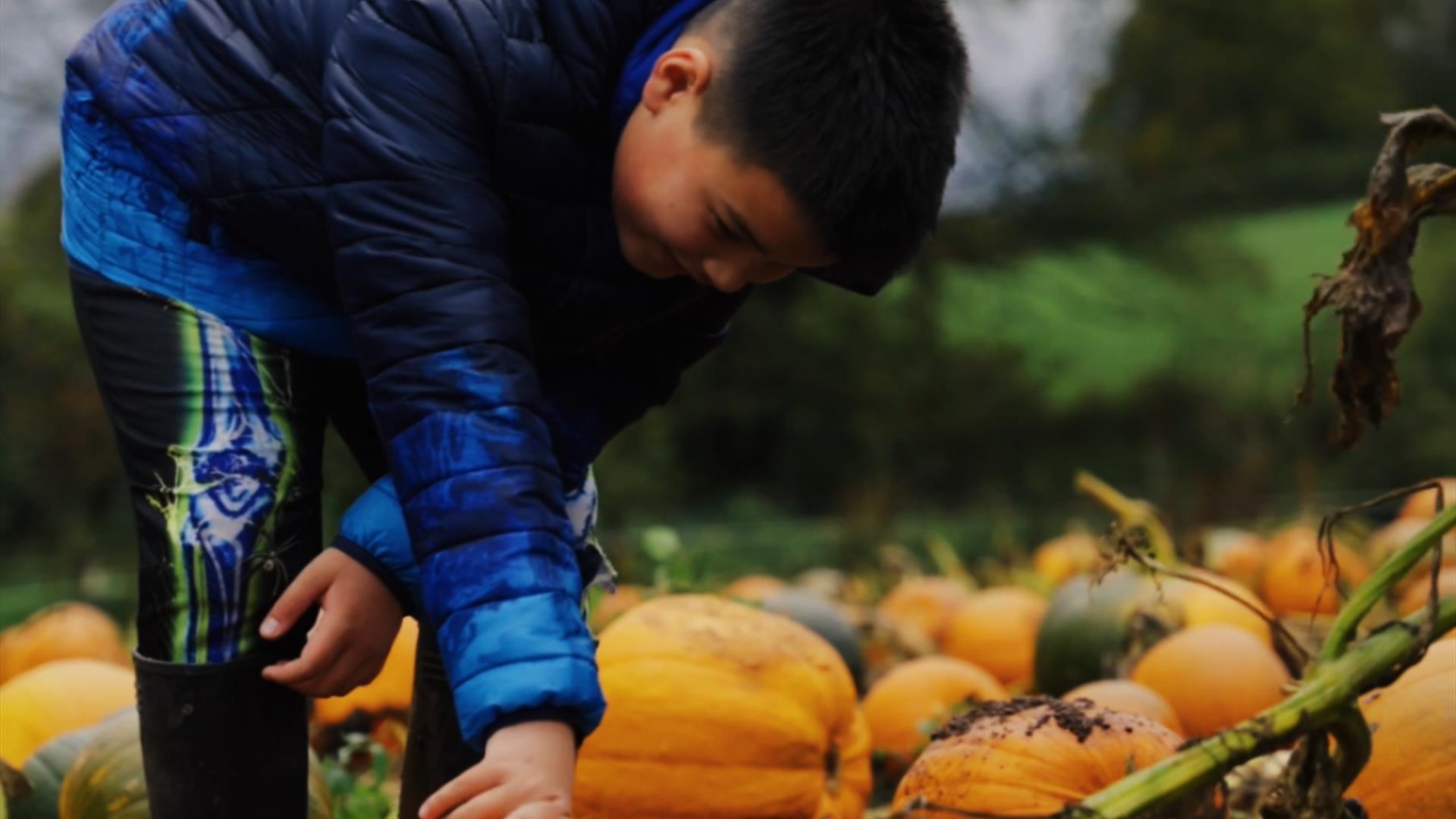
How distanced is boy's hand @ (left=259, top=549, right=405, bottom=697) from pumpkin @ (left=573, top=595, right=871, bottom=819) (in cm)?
86

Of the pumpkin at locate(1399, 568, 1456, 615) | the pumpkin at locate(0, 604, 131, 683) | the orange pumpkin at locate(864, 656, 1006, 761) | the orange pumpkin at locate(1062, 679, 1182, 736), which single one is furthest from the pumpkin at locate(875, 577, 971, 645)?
the pumpkin at locate(0, 604, 131, 683)

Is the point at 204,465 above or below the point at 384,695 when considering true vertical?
above

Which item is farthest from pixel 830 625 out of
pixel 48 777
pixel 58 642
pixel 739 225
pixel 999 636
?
pixel 739 225

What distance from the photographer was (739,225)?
1814mm

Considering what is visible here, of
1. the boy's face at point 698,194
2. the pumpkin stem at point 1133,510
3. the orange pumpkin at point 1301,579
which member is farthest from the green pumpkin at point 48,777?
the orange pumpkin at point 1301,579

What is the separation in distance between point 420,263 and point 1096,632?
7.84ft

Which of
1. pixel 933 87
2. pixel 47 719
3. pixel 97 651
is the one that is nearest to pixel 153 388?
pixel 933 87

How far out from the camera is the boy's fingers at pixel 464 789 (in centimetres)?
152

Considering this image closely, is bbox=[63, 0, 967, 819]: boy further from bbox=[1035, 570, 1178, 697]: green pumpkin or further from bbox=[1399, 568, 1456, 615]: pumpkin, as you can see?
bbox=[1399, 568, 1456, 615]: pumpkin

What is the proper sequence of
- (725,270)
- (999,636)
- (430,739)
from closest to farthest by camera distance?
(725,270) < (430,739) < (999,636)

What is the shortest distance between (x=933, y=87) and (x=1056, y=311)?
12306 millimetres

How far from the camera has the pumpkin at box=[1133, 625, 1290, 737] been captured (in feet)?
10.8

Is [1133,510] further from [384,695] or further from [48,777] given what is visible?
[48,777]

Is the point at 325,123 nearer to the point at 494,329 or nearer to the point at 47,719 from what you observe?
the point at 494,329
